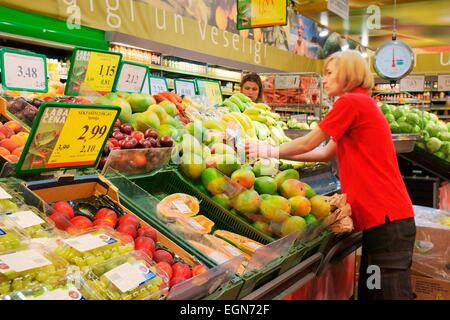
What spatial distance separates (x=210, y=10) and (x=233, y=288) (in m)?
6.88

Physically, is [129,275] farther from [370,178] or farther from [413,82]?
[413,82]

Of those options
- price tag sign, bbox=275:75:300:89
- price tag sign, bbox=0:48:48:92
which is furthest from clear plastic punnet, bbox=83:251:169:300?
price tag sign, bbox=275:75:300:89

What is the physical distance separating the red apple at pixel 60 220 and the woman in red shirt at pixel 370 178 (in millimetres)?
1048

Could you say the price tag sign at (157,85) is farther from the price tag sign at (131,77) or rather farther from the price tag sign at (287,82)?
the price tag sign at (287,82)

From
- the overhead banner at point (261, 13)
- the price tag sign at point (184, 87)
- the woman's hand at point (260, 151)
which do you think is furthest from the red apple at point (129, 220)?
the overhead banner at point (261, 13)

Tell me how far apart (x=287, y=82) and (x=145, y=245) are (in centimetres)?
362

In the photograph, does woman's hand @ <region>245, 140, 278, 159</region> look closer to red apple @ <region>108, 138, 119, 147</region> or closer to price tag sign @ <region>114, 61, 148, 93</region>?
red apple @ <region>108, 138, 119, 147</region>

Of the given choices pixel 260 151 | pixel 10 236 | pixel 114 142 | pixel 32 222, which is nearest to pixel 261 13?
pixel 260 151

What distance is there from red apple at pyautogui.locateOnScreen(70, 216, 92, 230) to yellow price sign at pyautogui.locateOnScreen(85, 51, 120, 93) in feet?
4.52

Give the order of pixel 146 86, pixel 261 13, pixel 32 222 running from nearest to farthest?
pixel 32 222, pixel 146 86, pixel 261 13

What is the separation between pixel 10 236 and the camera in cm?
115

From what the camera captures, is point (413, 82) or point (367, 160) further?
point (413, 82)

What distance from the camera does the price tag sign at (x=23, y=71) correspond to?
2.54 m

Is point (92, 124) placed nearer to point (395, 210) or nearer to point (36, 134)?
point (36, 134)
